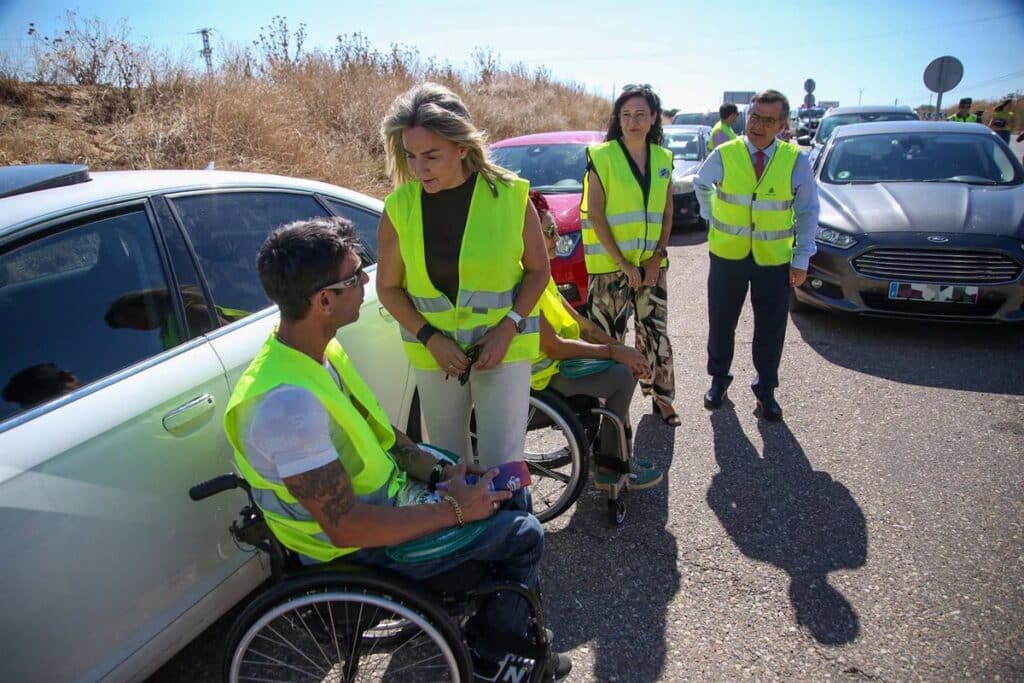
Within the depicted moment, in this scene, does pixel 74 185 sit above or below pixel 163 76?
below

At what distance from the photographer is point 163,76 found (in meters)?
9.22

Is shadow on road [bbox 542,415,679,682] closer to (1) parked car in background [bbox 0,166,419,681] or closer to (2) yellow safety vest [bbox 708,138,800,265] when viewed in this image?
(1) parked car in background [bbox 0,166,419,681]

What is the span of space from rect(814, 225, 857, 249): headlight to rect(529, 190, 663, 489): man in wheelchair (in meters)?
3.20

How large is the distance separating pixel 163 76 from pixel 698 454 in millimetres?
9179

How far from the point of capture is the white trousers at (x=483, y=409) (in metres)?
2.46

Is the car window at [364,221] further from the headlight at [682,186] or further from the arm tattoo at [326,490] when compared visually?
the headlight at [682,186]

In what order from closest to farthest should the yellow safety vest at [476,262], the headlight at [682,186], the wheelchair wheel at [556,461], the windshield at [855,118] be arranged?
the yellow safety vest at [476,262] → the wheelchair wheel at [556,461] → the headlight at [682,186] → the windshield at [855,118]

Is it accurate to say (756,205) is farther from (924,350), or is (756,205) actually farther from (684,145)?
(684,145)

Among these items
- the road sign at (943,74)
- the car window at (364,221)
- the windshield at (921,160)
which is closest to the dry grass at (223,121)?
the windshield at (921,160)

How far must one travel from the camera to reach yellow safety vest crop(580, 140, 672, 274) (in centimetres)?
370

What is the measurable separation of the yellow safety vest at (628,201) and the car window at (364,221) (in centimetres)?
126

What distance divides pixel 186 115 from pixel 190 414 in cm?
789

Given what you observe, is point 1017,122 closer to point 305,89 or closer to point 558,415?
point 305,89

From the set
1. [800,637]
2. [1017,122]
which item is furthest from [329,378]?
[1017,122]
